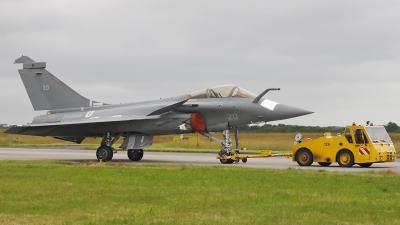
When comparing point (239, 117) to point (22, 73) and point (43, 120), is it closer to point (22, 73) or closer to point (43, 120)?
point (43, 120)

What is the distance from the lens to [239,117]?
22.2 metres

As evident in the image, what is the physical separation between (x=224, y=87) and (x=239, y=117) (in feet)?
4.50

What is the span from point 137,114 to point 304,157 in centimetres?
711

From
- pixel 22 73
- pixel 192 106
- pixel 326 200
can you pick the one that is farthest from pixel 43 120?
pixel 326 200

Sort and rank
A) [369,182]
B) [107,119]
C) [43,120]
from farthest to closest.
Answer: [43,120], [107,119], [369,182]

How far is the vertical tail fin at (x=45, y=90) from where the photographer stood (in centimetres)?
2608

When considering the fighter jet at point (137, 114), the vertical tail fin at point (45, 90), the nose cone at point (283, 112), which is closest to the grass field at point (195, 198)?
the nose cone at point (283, 112)

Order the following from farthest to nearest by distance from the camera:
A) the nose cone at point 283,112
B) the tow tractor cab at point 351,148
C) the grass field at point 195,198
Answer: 1. the nose cone at point 283,112
2. the tow tractor cab at point 351,148
3. the grass field at point 195,198

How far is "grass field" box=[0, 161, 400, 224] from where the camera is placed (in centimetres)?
A: 833

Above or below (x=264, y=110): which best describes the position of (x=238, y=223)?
below

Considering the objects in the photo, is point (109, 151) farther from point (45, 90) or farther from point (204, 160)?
point (45, 90)

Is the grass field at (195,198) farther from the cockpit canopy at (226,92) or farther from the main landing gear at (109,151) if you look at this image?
Result: the main landing gear at (109,151)

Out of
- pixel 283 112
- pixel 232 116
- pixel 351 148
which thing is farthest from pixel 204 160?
pixel 351 148

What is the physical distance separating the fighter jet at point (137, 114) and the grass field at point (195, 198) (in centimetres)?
Result: 696
